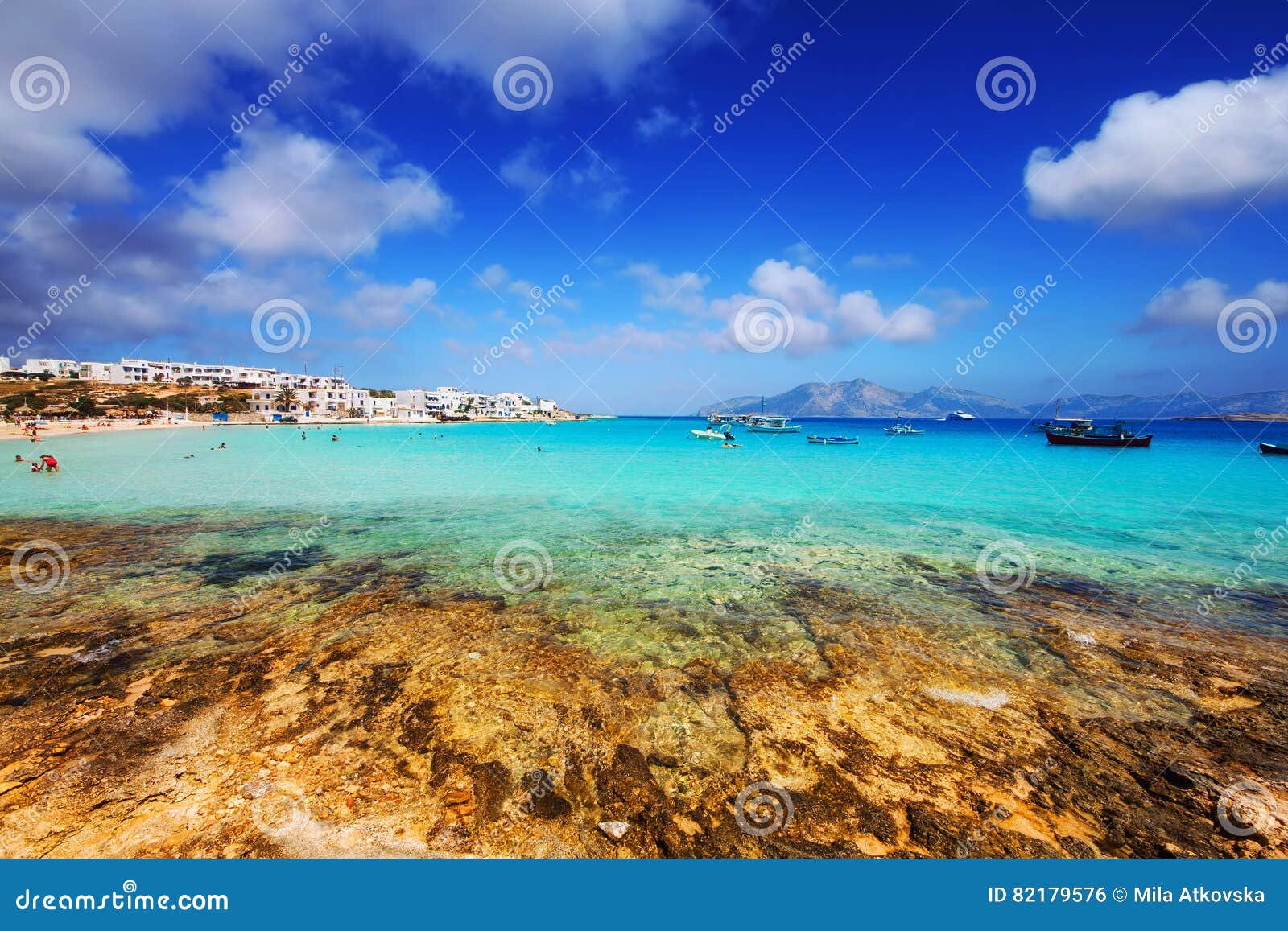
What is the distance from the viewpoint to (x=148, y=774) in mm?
4453

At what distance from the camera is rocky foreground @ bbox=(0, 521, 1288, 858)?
13.0 feet

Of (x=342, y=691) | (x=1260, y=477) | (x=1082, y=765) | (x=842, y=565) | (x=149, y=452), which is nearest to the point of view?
(x=1082, y=765)

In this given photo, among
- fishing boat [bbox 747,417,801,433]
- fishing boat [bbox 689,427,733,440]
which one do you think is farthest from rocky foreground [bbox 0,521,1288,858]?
fishing boat [bbox 747,417,801,433]

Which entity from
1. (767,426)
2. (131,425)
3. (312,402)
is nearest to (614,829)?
(767,426)

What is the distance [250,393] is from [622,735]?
149 meters

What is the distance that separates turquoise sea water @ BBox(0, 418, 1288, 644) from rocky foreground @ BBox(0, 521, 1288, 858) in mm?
2480

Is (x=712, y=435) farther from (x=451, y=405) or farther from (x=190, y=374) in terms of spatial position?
(x=190, y=374)

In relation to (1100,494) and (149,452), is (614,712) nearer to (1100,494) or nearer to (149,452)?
(1100,494)

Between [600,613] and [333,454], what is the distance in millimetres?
44601

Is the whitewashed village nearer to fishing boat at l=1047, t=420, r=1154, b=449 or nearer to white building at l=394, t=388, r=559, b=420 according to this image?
white building at l=394, t=388, r=559, b=420

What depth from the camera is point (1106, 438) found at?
58031mm

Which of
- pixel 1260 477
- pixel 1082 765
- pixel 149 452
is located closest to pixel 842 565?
pixel 1082 765

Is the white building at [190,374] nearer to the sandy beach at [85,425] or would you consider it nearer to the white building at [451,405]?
the white building at [451,405]

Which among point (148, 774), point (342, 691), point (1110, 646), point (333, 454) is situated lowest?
point (1110, 646)
